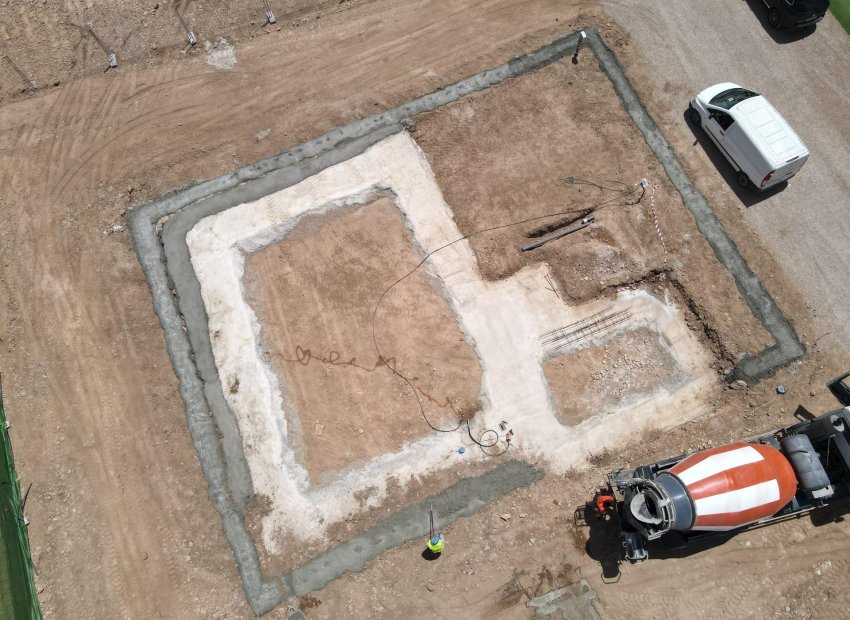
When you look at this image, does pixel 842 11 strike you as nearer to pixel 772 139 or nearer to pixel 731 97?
pixel 731 97

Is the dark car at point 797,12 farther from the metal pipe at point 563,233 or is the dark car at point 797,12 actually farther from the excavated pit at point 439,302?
the metal pipe at point 563,233

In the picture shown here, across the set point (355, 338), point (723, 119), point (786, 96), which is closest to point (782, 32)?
point (786, 96)

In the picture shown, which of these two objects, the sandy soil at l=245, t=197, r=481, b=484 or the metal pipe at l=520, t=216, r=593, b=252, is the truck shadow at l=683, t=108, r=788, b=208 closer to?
the metal pipe at l=520, t=216, r=593, b=252

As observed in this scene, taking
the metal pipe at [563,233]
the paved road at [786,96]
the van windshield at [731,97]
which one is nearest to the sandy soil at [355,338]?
the metal pipe at [563,233]

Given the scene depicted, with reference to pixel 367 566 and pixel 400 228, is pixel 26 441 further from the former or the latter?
pixel 400 228

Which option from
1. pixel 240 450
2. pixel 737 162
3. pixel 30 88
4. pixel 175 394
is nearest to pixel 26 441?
pixel 175 394

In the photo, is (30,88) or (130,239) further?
(30,88)
